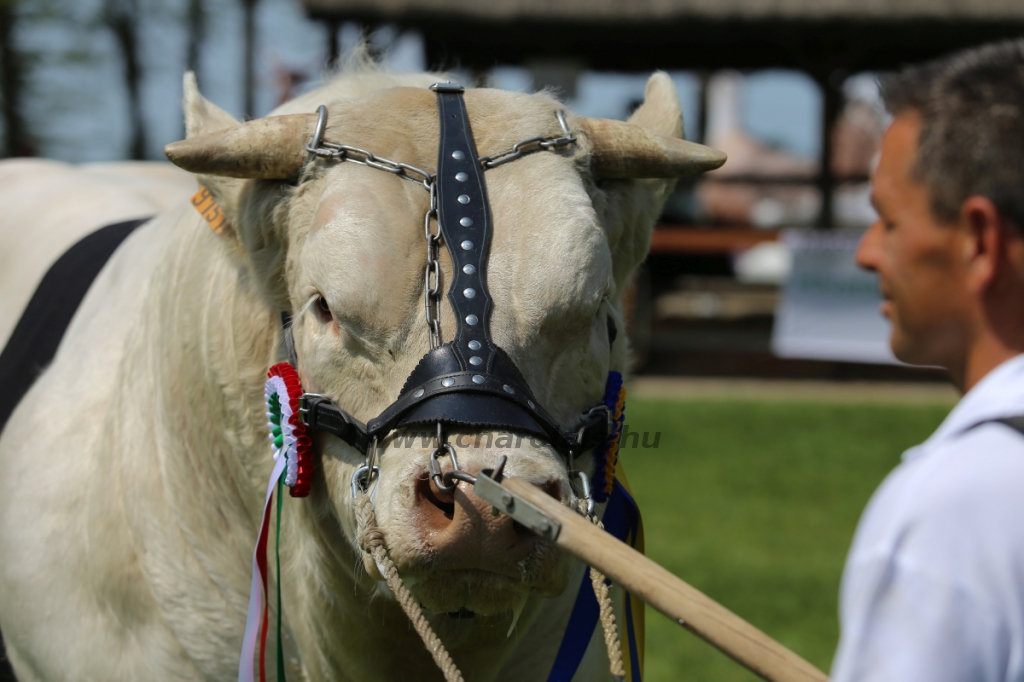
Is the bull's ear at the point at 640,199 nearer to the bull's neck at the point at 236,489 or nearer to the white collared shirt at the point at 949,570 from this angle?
the bull's neck at the point at 236,489

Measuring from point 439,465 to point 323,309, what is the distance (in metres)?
0.50

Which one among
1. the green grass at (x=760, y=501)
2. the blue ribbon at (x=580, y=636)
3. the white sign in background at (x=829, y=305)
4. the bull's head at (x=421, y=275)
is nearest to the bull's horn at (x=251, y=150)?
the bull's head at (x=421, y=275)

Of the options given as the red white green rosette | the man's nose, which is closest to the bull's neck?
the red white green rosette

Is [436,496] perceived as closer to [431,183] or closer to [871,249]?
[431,183]

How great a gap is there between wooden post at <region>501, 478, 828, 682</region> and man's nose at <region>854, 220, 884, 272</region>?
48 centimetres

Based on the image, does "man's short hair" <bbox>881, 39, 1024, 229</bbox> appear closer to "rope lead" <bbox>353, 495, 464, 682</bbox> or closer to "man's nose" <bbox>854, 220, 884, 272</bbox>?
"man's nose" <bbox>854, 220, 884, 272</bbox>

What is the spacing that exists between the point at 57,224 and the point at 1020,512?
3563 millimetres

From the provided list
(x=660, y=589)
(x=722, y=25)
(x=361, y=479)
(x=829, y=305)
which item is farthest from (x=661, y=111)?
(x=722, y=25)

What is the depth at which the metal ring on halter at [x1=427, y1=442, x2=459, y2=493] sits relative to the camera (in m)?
1.92

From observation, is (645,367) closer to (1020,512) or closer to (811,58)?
(811,58)

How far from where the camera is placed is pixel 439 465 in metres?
1.95

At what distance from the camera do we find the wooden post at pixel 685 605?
1423 millimetres

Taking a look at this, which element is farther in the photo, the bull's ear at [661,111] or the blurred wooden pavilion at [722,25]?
the blurred wooden pavilion at [722,25]

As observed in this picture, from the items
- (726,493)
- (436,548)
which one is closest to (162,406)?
(436,548)
